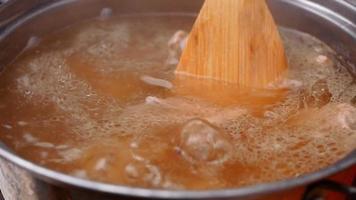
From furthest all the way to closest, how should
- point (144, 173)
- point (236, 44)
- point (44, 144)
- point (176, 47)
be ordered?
1. point (176, 47)
2. point (236, 44)
3. point (44, 144)
4. point (144, 173)

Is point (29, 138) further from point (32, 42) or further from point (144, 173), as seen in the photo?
point (32, 42)

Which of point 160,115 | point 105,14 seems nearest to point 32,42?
point 105,14

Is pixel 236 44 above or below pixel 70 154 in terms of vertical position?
above

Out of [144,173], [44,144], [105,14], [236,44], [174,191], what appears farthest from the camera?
[105,14]

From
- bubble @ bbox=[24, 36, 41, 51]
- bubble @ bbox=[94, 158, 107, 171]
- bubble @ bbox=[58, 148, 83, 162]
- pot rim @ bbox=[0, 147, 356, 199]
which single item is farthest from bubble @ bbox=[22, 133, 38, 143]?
bubble @ bbox=[24, 36, 41, 51]

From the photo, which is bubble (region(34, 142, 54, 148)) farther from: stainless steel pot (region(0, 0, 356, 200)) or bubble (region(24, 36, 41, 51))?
bubble (region(24, 36, 41, 51))

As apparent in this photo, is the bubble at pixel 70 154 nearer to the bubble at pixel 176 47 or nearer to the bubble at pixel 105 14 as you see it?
the bubble at pixel 176 47

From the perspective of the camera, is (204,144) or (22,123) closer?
(204,144)
